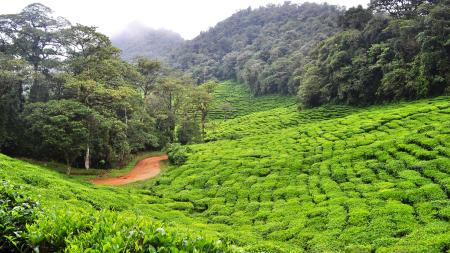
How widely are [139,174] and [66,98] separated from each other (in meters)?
10.6

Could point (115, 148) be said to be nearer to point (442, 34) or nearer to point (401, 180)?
point (401, 180)

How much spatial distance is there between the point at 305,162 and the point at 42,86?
26445mm

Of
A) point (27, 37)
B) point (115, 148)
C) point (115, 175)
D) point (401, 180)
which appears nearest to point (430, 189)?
point (401, 180)

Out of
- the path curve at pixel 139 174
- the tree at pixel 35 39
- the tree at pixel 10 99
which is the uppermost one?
Result: the tree at pixel 35 39

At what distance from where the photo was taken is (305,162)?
2534 centimetres

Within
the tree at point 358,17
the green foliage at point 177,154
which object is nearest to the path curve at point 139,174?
the green foliage at point 177,154

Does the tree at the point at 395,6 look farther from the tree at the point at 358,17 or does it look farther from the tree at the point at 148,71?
the tree at the point at 148,71

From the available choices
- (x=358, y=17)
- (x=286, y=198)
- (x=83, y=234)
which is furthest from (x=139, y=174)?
(x=358, y=17)

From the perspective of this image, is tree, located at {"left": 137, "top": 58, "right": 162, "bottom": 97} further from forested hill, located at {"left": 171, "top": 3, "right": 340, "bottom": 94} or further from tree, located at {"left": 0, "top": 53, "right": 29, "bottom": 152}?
forested hill, located at {"left": 171, "top": 3, "right": 340, "bottom": 94}

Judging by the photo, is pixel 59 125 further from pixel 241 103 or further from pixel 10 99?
pixel 241 103

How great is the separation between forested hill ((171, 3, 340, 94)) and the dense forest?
129ft

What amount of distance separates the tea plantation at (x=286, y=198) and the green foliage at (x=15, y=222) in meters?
0.25

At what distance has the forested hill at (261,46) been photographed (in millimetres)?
82438

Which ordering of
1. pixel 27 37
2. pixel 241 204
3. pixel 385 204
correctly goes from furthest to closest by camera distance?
pixel 27 37 < pixel 241 204 < pixel 385 204
